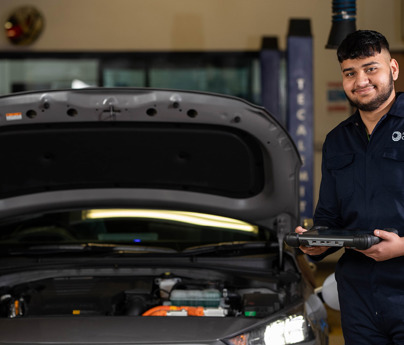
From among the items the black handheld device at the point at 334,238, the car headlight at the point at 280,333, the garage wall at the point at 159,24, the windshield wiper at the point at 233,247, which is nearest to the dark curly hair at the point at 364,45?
the black handheld device at the point at 334,238

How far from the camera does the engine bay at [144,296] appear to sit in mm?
2818

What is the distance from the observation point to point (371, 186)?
2.17m

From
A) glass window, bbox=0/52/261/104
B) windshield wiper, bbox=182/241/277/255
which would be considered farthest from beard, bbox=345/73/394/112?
glass window, bbox=0/52/261/104

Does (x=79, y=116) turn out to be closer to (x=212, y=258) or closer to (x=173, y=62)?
(x=212, y=258)

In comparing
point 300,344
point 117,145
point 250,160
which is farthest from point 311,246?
point 117,145

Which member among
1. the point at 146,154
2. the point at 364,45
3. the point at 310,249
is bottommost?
the point at 310,249

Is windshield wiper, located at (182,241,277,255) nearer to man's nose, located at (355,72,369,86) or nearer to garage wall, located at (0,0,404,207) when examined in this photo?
man's nose, located at (355,72,369,86)

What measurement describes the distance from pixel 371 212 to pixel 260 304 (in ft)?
2.51

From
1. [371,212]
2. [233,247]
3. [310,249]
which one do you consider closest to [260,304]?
[233,247]

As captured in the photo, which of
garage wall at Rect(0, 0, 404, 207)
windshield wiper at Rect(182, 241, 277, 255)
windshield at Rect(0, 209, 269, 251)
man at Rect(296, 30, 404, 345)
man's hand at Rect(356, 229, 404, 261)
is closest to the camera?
man's hand at Rect(356, 229, 404, 261)

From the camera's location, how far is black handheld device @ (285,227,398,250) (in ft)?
6.67

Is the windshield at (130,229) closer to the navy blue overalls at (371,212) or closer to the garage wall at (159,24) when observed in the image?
the navy blue overalls at (371,212)

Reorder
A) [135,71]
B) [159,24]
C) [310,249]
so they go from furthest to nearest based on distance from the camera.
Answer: [135,71], [159,24], [310,249]

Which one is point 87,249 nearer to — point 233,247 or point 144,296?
point 144,296
